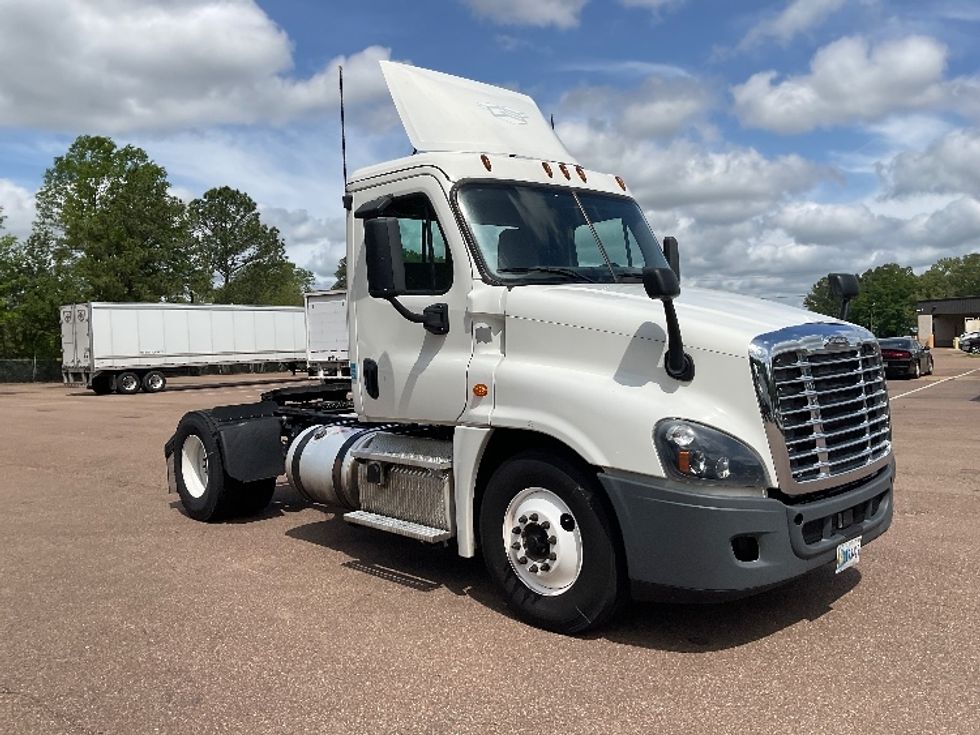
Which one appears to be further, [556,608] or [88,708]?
[556,608]

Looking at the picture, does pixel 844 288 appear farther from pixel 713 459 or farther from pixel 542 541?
pixel 542 541

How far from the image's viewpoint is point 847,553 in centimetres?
461

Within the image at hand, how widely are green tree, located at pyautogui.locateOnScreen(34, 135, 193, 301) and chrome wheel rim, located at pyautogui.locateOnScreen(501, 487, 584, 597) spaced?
1919 inches

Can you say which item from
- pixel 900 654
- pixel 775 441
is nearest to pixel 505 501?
pixel 775 441

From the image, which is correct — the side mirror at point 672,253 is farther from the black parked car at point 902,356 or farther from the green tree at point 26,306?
the green tree at point 26,306

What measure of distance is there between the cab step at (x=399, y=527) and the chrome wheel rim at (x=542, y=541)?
19.8 inches

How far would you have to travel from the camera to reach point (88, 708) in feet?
13.1

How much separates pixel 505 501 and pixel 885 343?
28.2 metres

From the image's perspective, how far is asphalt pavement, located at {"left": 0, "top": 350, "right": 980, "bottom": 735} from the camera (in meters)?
→ 3.82

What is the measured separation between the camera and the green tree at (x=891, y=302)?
129000 millimetres

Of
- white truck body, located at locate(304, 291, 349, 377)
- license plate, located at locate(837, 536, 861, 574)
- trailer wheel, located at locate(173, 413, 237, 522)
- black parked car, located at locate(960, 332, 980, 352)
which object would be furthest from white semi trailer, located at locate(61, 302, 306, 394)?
black parked car, located at locate(960, 332, 980, 352)

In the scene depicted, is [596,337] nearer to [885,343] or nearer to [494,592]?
[494,592]

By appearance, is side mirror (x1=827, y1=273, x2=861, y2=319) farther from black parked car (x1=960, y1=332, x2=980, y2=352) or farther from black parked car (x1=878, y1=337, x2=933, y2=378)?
black parked car (x1=960, y1=332, x2=980, y2=352)

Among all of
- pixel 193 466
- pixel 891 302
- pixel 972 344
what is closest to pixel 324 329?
pixel 193 466
